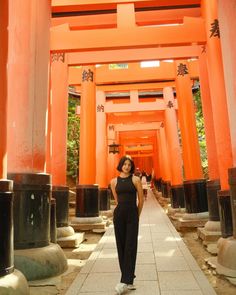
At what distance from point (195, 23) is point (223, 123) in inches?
112

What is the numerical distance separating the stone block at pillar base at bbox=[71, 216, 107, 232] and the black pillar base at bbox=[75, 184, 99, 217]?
227 mm

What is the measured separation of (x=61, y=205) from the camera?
7938mm

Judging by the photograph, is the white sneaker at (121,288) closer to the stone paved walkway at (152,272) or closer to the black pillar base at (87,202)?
the stone paved walkway at (152,272)

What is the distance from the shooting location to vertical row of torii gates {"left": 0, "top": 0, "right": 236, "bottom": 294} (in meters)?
5.05

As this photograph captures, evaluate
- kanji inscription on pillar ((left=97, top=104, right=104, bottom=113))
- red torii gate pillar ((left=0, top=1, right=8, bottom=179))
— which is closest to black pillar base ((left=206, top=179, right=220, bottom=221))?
red torii gate pillar ((left=0, top=1, right=8, bottom=179))

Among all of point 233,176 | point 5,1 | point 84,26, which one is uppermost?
A: point 84,26

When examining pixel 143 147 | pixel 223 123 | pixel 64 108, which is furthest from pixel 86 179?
pixel 143 147

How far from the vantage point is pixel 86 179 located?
1072cm

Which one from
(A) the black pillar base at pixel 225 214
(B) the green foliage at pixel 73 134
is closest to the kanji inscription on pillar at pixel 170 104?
(B) the green foliage at pixel 73 134

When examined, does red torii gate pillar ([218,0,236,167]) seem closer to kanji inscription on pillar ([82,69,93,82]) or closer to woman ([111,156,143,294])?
woman ([111,156,143,294])

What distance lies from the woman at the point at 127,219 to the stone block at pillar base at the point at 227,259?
157 cm

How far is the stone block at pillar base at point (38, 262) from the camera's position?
460 centimetres

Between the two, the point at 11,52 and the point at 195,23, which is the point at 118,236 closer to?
the point at 11,52

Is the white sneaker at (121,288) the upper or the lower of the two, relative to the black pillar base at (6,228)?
lower
